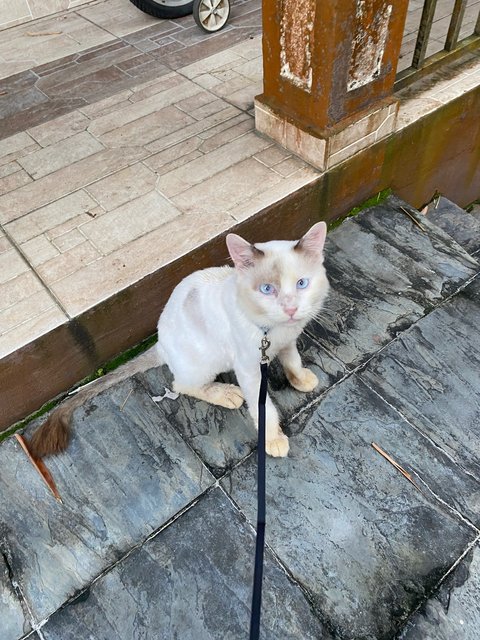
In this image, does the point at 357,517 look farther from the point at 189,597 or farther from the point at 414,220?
the point at 414,220

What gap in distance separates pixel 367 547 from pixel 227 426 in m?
0.97

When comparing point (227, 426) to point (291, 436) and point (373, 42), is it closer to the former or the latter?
point (291, 436)

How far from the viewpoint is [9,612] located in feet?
7.42

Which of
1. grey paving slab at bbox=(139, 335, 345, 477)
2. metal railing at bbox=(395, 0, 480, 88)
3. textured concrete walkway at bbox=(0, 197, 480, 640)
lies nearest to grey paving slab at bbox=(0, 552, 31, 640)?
textured concrete walkway at bbox=(0, 197, 480, 640)

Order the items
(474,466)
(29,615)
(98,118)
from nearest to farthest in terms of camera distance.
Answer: (29,615) → (474,466) → (98,118)

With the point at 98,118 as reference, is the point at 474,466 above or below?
below

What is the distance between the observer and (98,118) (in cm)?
439

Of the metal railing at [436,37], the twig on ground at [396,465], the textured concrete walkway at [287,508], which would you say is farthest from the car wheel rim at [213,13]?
the twig on ground at [396,465]

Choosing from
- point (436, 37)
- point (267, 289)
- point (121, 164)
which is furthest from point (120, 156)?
point (436, 37)

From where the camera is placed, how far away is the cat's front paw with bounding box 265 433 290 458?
2631 millimetres

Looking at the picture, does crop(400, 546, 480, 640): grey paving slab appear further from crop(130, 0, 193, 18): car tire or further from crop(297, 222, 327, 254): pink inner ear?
crop(130, 0, 193, 18): car tire

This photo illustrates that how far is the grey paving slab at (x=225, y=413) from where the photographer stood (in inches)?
107

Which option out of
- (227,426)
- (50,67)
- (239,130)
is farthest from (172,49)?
(227,426)

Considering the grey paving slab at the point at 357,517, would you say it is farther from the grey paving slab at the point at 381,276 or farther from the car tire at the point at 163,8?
the car tire at the point at 163,8
